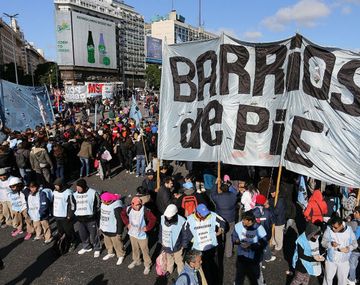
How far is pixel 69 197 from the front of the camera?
6.31 metres

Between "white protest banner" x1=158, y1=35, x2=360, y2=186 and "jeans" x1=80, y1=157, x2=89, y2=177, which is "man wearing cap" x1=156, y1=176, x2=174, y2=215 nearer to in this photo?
"white protest banner" x1=158, y1=35, x2=360, y2=186

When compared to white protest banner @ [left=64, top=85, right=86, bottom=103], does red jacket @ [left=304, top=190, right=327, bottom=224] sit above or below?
below

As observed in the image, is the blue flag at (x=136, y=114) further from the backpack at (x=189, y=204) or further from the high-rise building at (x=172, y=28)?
the high-rise building at (x=172, y=28)

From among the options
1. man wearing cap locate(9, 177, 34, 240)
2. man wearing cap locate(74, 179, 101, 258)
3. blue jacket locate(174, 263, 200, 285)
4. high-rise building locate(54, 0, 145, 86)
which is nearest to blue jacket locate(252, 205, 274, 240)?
blue jacket locate(174, 263, 200, 285)

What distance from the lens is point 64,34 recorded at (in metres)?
87.6

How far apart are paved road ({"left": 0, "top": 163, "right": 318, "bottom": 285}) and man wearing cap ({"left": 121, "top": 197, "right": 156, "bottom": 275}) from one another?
0.49 meters

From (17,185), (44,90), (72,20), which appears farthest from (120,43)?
(17,185)

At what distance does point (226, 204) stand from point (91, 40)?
9727 centimetres

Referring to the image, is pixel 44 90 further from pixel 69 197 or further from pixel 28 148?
pixel 69 197

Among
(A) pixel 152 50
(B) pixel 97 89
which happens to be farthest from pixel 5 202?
(A) pixel 152 50

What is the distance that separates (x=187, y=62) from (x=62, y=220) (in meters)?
4.18

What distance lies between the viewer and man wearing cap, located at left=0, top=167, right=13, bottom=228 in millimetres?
7523

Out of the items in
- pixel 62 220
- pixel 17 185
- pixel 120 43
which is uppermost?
pixel 120 43

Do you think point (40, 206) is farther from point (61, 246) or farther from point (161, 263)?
point (161, 263)
